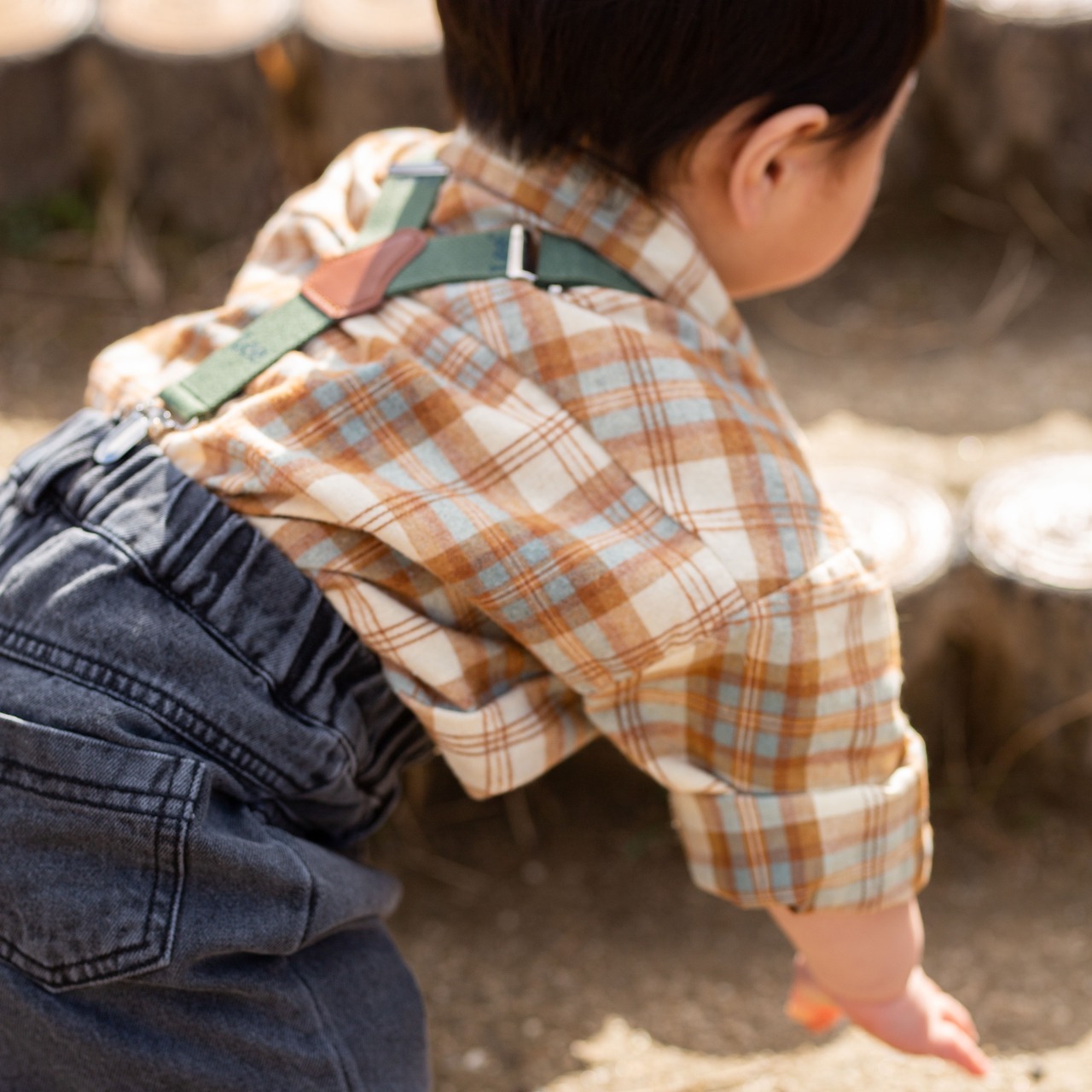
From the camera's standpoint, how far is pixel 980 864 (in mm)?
1625

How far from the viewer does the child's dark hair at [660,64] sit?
87 cm

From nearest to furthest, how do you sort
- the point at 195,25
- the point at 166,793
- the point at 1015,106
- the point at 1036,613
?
the point at 166,793 → the point at 1036,613 → the point at 1015,106 → the point at 195,25

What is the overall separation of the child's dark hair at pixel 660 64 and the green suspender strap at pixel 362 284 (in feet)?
0.25

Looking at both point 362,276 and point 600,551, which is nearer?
point 600,551

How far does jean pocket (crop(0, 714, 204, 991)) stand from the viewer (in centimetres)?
80

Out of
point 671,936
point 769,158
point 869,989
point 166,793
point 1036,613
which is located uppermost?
point 769,158

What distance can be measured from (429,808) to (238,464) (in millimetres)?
953

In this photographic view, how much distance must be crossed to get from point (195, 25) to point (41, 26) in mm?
290

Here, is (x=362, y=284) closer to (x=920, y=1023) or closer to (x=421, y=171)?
(x=421, y=171)

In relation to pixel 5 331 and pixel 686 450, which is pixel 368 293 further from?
pixel 5 331

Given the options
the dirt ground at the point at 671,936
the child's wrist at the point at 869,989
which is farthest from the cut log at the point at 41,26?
the child's wrist at the point at 869,989

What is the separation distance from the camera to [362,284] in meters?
0.93

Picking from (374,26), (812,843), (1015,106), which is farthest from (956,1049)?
(374,26)

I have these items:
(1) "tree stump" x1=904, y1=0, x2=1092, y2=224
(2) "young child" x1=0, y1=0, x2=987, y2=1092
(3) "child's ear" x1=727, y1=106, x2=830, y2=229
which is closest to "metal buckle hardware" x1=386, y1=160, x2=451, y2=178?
(2) "young child" x1=0, y1=0, x2=987, y2=1092
